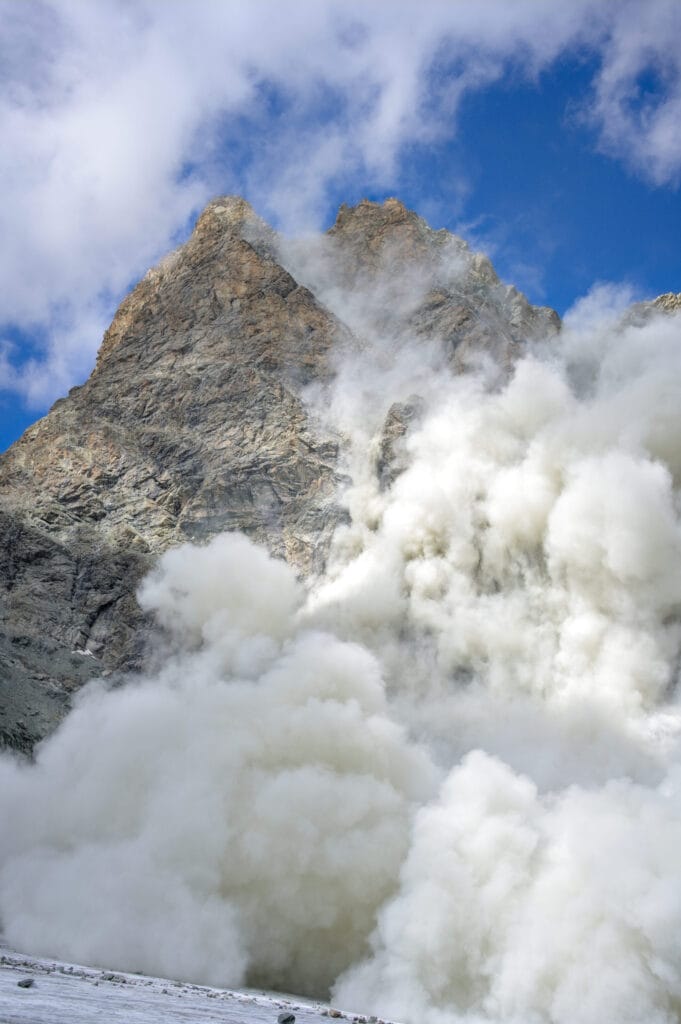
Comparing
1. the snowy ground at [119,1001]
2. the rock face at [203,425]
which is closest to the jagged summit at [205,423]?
the rock face at [203,425]

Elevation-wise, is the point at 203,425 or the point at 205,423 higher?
the point at 205,423

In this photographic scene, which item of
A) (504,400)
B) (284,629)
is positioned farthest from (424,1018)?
(504,400)

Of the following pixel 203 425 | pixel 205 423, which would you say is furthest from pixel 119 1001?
pixel 205 423

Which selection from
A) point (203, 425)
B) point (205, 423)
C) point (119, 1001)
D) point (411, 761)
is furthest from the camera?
point (205, 423)

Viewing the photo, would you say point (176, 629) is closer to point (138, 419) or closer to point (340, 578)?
point (340, 578)

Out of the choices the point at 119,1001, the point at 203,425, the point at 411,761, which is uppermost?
the point at 203,425

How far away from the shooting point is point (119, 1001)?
35562mm

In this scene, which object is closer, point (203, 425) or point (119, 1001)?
point (119, 1001)

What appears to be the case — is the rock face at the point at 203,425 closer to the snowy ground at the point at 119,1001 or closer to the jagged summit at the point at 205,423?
the jagged summit at the point at 205,423

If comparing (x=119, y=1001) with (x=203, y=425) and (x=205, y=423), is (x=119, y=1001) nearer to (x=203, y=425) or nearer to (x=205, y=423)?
(x=203, y=425)

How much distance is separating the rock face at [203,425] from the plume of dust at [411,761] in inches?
152

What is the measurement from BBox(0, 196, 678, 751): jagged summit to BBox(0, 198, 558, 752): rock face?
231 mm

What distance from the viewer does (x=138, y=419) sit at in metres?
133

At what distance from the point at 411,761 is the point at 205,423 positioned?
195ft
